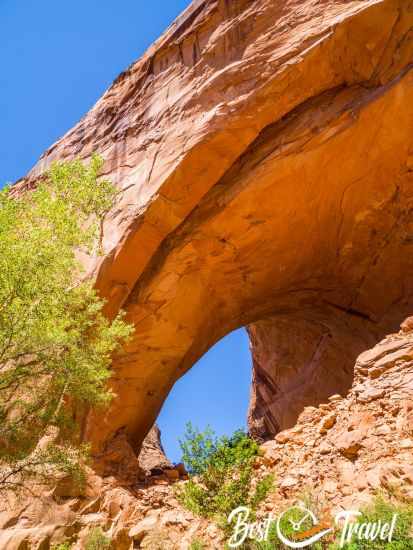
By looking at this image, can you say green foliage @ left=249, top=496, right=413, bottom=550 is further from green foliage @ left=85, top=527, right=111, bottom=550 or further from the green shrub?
green foliage @ left=85, top=527, right=111, bottom=550

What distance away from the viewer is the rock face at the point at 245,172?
1018 centimetres

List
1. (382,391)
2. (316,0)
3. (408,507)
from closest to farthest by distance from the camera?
(408,507) < (382,391) < (316,0)

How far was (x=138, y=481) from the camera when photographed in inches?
378

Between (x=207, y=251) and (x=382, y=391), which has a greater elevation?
(x=207, y=251)

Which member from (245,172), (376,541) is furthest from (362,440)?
(245,172)

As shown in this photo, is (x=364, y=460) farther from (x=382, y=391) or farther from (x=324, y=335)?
(x=324, y=335)

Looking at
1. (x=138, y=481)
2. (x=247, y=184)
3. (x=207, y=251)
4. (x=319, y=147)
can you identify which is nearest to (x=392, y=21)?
(x=319, y=147)

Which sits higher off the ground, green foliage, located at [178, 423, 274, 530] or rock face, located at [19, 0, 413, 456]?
rock face, located at [19, 0, 413, 456]

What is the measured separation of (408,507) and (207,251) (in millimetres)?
7232

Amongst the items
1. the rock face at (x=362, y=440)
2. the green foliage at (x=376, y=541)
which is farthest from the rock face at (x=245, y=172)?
the green foliage at (x=376, y=541)

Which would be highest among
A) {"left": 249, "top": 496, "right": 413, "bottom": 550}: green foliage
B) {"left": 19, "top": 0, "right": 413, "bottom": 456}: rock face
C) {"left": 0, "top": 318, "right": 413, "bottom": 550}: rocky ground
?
{"left": 19, "top": 0, "right": 413, "bottom": 456}: rock face

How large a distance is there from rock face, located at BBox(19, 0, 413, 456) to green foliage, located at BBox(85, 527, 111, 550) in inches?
99.4

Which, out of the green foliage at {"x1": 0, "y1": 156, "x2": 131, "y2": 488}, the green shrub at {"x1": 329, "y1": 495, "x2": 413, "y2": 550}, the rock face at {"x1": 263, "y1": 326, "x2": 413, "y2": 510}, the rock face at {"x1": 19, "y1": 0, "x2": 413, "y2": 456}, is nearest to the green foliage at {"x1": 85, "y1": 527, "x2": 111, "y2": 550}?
the green foliage at {"x1": 0, "y1": 156, "x2": 131, "y2": 488}

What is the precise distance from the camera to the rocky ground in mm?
6473
